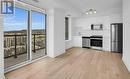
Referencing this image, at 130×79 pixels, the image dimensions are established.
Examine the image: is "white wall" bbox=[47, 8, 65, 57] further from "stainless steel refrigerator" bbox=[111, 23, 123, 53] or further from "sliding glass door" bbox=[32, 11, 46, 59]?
"stainless steel refrigerator" bbox=[111, 23, 123, 53]

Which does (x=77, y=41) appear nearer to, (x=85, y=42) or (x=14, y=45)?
(x=85, y=42)

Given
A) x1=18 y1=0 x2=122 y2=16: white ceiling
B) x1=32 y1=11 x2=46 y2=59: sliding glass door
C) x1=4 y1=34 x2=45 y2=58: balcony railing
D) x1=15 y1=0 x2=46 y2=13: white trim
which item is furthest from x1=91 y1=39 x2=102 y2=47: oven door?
x1=4 y1=34 x2=45 y2=58: balcony railing

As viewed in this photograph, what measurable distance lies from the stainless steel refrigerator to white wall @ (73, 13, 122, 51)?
48 cm

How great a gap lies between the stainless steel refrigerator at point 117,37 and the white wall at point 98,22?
1.57 ft

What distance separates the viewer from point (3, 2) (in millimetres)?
3012

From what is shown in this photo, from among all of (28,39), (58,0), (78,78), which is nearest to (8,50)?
(28,39)

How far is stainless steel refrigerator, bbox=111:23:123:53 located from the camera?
7.06 metres

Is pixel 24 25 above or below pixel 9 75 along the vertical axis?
above

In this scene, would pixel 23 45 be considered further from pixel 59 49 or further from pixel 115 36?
pixel 115 36

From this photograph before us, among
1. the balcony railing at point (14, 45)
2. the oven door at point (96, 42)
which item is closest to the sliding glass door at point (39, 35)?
the balcony railing at point (14, 45)

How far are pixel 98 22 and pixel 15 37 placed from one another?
20.0 feet

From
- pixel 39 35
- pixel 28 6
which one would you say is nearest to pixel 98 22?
pixel 39 35

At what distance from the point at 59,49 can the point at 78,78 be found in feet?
10.8

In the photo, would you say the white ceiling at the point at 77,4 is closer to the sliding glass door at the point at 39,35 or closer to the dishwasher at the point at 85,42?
the sliding glass door at the point at 39,35
